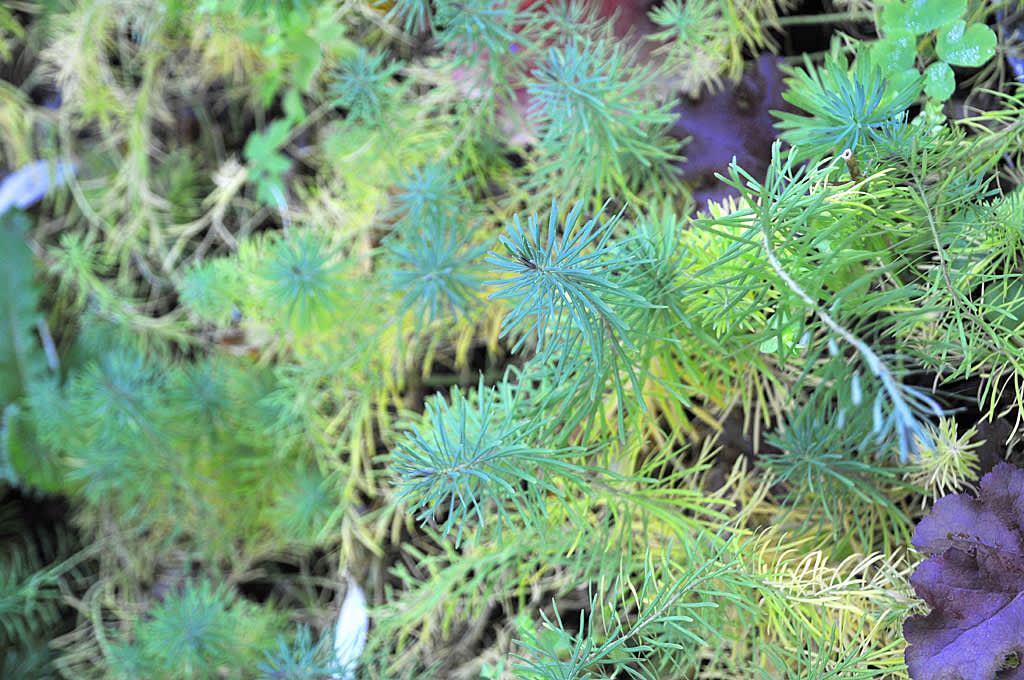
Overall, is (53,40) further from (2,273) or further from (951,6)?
(951,6)

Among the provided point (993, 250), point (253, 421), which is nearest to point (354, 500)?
point (253, 421)

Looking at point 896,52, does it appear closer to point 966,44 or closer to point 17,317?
point 966,44

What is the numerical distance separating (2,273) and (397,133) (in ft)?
2.44

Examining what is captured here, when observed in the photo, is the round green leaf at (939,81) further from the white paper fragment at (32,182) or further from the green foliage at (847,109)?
the white paper fragment at (32,182)

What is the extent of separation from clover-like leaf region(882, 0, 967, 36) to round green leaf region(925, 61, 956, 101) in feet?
0.09

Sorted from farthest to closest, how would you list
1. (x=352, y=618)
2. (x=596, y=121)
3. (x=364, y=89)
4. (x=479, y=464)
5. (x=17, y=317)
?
(x=17, y=317), (x=352, y=618), (x=364, y=89), (x=596, y=121), (x=479, y=464)

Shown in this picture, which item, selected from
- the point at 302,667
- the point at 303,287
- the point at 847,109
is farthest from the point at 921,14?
the point at 302,667

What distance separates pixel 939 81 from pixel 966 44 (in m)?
0.03

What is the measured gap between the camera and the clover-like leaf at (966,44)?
0.49 m

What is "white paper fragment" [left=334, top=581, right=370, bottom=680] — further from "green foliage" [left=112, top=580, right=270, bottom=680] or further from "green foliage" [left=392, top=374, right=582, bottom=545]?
"green foliage" [left=392, top=374, right=582, bottom=545]

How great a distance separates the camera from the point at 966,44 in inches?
19.5

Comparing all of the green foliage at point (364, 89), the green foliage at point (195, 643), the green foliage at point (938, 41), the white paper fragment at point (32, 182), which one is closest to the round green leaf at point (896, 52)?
the green foliage at point (938, 41)

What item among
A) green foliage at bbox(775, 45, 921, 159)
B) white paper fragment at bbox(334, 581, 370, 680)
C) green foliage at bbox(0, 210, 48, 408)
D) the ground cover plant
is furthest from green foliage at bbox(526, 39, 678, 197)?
green foliage at bbox(0, 210, 48, 408)

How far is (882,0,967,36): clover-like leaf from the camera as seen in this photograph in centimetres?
50
